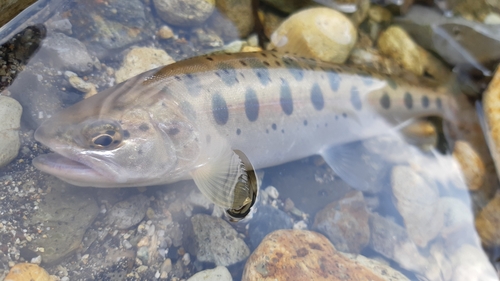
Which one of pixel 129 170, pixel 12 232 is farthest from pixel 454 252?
pixel 12 232

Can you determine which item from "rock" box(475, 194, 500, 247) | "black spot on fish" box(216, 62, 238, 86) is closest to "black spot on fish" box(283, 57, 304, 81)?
"black spot on fish" box(216, 62, 238, 86)

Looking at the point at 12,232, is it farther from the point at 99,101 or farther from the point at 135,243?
the point at 99,101

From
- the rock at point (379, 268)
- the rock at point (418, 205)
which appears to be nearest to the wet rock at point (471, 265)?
the rock at point (418, 205)

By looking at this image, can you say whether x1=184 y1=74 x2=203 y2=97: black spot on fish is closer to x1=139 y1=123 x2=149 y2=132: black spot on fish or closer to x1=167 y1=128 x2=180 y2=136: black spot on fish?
x1=167 y1=128 x2=180 y2=136: black spot on fish

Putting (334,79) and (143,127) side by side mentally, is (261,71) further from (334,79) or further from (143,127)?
(143,127)

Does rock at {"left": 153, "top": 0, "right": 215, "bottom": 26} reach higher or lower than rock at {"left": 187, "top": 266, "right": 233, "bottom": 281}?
higher
